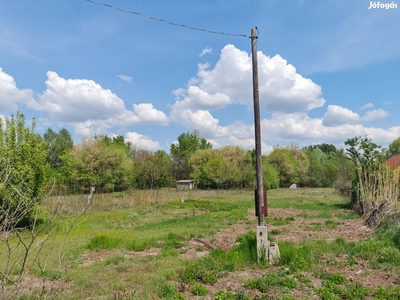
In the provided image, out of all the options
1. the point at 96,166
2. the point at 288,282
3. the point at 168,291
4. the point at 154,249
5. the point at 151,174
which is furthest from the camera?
the point at 151,174

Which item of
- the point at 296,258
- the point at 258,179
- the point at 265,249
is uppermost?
the point at 258,179

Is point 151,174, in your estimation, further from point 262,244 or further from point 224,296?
point 224,296

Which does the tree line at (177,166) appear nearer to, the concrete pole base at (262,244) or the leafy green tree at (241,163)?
the leafy green tree at (241,163)

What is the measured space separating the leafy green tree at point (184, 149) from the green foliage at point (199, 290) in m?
53.3

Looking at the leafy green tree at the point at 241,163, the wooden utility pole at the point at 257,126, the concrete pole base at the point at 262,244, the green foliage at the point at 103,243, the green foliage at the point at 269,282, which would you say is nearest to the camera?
the green foliage at the point at 269,282

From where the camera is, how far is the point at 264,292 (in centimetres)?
519

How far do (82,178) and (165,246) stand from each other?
32111 mm

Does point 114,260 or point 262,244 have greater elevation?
point 262,244

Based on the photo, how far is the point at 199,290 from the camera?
5207 millimetres

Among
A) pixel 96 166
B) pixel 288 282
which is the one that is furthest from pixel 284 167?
pixel 288 282

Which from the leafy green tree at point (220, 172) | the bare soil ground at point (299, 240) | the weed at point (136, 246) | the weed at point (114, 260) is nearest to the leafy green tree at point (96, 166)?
the leafy green tree at point (220, 172)

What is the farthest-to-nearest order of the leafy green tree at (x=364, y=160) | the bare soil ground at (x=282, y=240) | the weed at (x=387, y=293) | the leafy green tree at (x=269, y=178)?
the leafy green tree at (x=269, y=178)
the leafy green tree at (x=364, y=160)
the bare soil ground at (x=282, y=240)
the weed at (x=387, y=293)

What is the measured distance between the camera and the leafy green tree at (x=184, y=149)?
5956 cm

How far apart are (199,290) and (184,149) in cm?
6308
